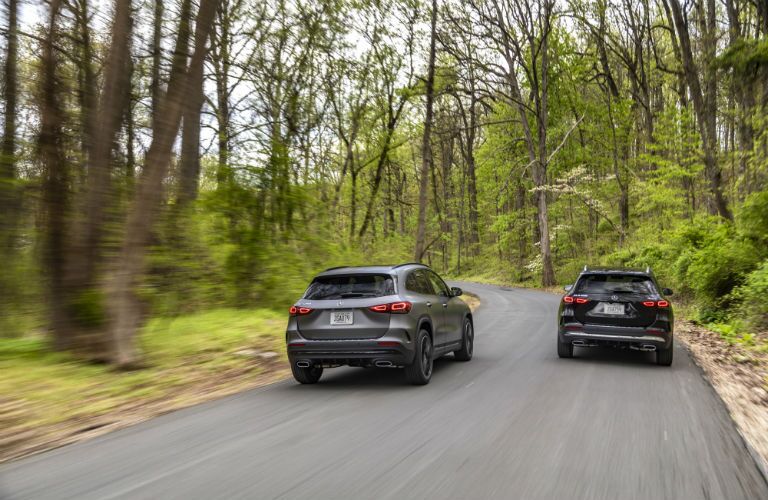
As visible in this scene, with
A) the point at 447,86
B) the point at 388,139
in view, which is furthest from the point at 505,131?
the point at 388,139

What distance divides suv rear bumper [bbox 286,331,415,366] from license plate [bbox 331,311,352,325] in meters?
0.24

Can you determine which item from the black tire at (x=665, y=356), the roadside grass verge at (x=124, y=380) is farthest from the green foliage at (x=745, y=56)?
the roadside grass verge at (x=124, y=380)

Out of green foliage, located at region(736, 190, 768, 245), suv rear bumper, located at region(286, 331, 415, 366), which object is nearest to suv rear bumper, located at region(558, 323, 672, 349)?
suv rear bumper, located at region(286, 331, 415, 366)

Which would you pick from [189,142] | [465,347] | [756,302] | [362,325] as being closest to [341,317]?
[362,325]

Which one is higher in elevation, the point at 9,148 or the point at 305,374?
the point at 9,148

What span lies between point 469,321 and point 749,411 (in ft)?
15.3

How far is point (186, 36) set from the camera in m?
8.89

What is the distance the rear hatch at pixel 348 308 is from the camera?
718 centimetres

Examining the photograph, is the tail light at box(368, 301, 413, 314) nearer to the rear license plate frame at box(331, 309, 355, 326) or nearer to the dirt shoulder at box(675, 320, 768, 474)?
the rear license plate frame at box(331, 309, 355, 326)

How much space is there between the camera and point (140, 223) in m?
8.16

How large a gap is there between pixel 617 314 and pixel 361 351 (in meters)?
4.44

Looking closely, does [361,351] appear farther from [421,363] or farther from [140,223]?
[140,223]

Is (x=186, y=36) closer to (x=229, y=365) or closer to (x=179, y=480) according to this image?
(x=229, y=365)

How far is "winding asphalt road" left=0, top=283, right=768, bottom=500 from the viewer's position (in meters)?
3.89
